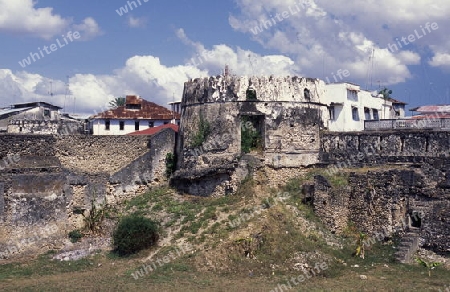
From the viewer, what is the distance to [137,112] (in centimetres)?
4941

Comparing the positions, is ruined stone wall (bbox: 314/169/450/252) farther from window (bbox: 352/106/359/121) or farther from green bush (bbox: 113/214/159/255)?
window (bbox: 352/106/359/121)

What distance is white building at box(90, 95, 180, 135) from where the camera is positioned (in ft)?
160

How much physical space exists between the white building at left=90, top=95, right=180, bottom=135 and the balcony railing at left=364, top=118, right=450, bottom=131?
59.2 feet

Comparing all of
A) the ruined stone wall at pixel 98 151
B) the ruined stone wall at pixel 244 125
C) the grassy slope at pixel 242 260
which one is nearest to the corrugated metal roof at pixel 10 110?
the ruined stone wall at pixel 98 151

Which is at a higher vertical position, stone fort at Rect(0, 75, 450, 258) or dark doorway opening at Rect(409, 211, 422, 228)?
stone fort at Rect(0, 75, 450, 258)

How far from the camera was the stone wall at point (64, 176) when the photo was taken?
28.9 m

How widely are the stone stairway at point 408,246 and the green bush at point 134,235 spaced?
10.8 m

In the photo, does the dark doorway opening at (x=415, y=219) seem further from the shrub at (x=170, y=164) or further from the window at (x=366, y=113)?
the window at (x=366, y=113)

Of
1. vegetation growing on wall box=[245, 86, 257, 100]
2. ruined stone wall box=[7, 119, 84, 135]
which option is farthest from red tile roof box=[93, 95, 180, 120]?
vegetation growing on wall box=[245, 86, 257, 100]

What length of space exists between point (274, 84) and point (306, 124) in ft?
8.93

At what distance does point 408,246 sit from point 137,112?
1101 inches

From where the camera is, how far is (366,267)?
26.2 m

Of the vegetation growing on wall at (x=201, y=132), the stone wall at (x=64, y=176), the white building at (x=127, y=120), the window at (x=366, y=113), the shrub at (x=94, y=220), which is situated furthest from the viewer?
the white building at (x=127, y=120)

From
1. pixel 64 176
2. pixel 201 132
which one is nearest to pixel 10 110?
pixel 64 176
